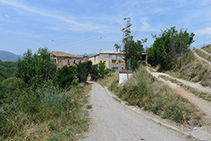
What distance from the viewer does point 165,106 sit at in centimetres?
634

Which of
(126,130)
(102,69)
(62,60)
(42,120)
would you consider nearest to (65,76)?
(102,69)

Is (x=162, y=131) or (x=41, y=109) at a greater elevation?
(x=41, y=109)

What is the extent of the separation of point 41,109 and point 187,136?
211 inches

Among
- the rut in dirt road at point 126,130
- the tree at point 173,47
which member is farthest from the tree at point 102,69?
the rut in dirt road at point 126,130

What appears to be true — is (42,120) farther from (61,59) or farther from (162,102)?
(61,59)

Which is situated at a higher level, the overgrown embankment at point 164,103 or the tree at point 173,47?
the tree at point 173,47

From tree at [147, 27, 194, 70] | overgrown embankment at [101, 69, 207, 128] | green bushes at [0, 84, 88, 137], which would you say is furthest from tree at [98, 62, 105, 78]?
green bushes at [0, 84, 88, 137]

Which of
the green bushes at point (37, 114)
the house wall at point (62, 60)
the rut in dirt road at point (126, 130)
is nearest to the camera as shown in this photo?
the rut in dirt road at point (126, 130)

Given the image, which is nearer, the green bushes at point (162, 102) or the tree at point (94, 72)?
the green bushes at point (162, 102)

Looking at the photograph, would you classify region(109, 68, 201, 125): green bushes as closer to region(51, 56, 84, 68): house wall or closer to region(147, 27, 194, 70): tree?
region(147, 27, 194, 70): tree

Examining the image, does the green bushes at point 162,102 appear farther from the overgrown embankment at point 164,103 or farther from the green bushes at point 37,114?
the green bushes at point 37,114

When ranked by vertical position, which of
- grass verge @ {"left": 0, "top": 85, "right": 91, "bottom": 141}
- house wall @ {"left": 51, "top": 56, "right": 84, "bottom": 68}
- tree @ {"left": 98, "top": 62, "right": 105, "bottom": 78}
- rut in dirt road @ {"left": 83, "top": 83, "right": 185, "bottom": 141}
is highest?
house wall @ {"left": 51, "top": 56, "right": 84, "bottom": 68}

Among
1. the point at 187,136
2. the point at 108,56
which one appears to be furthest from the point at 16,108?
the point at 108,56

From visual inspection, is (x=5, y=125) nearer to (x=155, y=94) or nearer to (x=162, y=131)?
(x=162, y=131)
